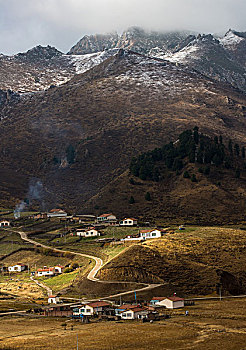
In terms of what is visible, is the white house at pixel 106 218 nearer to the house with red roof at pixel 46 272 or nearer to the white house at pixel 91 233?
the white house at pixel 91 233

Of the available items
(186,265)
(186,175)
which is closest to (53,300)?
(186,265)

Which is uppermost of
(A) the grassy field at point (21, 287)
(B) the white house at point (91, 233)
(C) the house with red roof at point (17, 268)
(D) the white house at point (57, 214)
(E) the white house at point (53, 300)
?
(D) the white house at point (57, 214)

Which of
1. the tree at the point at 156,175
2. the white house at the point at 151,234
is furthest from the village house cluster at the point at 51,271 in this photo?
the tree at the point at 156,175

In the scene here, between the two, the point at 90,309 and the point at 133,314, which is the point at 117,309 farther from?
the point at 90,309

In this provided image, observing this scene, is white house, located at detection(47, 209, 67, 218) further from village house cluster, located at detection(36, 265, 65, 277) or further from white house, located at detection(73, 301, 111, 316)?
white house, located at detection(73, 301, 111, 316)

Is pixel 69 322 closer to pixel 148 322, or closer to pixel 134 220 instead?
pixel 148 322
